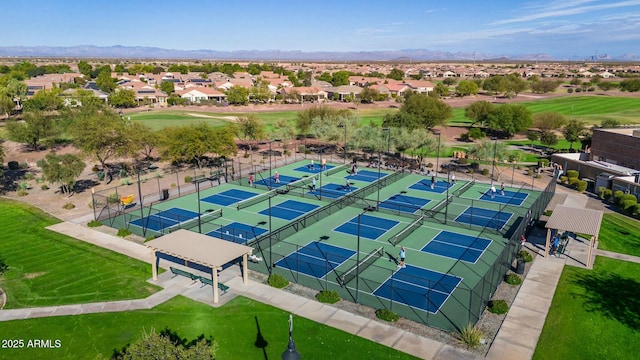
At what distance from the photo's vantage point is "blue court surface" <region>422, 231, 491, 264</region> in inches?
1096

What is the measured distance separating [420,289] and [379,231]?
879 centimetres

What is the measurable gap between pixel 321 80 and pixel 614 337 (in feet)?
504

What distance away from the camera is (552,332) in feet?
64.8

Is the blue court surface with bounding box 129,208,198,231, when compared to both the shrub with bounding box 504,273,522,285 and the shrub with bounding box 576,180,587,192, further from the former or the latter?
the shrub with bounding box 576,180,587,192

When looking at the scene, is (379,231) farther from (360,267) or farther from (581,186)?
(581,186)

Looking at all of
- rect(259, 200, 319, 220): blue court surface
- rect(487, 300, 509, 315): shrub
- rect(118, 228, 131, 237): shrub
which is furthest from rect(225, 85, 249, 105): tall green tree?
rect(487, 300, 509, 315): shrub

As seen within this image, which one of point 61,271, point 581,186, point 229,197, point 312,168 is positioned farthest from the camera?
point 312,168

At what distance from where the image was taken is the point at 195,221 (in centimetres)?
3312

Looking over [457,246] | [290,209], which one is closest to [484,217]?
Result: [457,246]

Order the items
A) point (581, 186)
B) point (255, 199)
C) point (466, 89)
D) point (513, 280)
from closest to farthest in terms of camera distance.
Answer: point (513, 280), point (255, 199), point (581, 186), point (466, 89)

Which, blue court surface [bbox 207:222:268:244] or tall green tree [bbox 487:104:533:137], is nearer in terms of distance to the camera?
blue court surface [bbox 207:222:268:244]

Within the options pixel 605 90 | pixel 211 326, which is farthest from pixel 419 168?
pixel 605 90

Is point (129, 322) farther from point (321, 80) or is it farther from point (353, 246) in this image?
point (321, 80)

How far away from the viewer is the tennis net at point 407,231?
30050 millimetres
